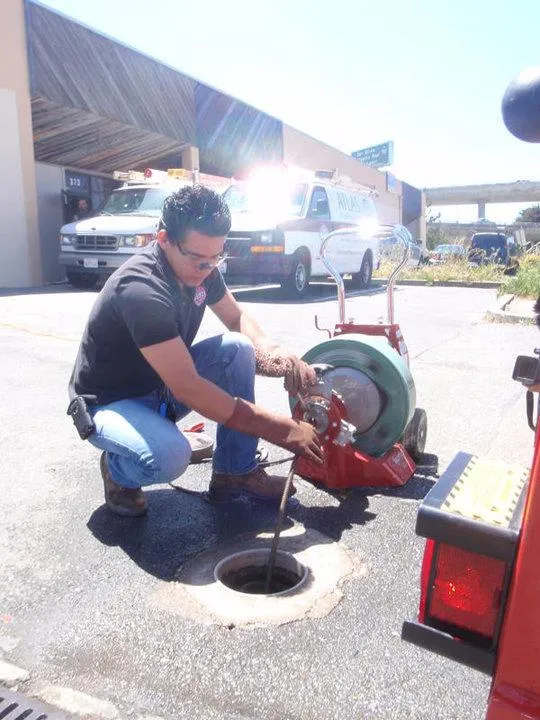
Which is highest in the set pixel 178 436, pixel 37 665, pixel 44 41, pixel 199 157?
pixel 44 41

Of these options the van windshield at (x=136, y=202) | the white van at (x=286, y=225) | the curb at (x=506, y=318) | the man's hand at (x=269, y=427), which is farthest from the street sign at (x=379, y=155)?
the man's hand at (x=269, y=427)

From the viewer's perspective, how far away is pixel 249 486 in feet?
9.99

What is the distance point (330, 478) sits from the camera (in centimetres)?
304

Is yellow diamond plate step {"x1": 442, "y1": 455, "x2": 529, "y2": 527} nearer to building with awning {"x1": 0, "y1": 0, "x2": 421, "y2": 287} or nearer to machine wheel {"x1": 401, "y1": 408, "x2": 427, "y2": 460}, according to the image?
machine wheel {"x1": 401, "y1": 408, "x2": 427, "y2": 460}

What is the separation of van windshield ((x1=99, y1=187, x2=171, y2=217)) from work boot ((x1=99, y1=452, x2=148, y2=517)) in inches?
373

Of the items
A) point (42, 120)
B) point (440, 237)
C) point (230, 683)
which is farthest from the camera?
point (440, 237)

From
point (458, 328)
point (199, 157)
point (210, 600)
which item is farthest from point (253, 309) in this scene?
point (199, 157)

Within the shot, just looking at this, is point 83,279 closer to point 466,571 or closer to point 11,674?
point 11,674

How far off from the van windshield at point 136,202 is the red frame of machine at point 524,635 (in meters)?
11.3

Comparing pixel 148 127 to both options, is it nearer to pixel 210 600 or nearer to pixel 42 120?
pixel 42 120

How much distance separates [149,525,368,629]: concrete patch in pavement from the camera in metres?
2.19

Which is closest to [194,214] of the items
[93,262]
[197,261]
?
[197,261]

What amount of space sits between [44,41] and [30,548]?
13.1 m

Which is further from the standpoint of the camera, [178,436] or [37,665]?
[178,436]
